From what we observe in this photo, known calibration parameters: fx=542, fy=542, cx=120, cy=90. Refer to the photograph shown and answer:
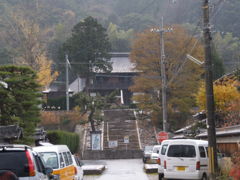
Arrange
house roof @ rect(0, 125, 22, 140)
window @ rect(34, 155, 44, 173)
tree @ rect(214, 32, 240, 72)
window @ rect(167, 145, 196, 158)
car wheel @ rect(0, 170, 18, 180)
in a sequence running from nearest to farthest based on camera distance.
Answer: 1. car wheel @ rect(0, 170, 18, 180)
2. window @ rect(34, 155, 44, 173)
3. house roof @ rect(0, 125, 22, 140)
4. window @ rect(167, 145, 196, 158)
5. tree @ rect(214, 32, 240, 72)

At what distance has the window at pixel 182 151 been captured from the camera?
23.9 m

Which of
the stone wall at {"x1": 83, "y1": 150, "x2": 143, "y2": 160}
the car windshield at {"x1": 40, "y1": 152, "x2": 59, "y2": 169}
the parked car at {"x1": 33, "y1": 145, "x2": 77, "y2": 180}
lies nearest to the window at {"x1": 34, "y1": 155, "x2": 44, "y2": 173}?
the parked car at {"x1": 33, "y1": 145, "x2": 77, "y2": 180}

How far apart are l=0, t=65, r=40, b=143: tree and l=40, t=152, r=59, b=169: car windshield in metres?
11.6

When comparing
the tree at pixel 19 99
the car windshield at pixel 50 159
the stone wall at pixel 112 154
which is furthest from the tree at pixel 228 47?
the car windshield at pixel 50 159

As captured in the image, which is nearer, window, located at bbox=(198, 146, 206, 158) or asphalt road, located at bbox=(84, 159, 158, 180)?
window, located at bbox=(198, 146, 206, 158)

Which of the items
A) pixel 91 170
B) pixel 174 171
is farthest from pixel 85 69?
pixel 174 171

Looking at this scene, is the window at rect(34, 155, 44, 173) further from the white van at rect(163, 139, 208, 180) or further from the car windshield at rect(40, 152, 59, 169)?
the white van at rect(163, 139, 208, 180)

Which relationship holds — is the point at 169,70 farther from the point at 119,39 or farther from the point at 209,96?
the point at 119,39

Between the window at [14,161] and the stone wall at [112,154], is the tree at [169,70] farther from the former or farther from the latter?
the window at [14,161]

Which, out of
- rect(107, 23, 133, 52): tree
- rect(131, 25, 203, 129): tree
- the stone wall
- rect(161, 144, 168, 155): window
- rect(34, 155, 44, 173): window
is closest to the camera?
rect(34, 155, 44, 173): window

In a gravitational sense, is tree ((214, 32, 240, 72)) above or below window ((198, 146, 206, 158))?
above

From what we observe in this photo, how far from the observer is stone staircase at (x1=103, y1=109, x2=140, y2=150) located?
203ft

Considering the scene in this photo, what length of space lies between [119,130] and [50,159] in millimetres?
49846

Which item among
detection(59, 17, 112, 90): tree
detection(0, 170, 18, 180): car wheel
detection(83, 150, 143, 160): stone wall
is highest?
detection(59, 17, 112, 90): tree
